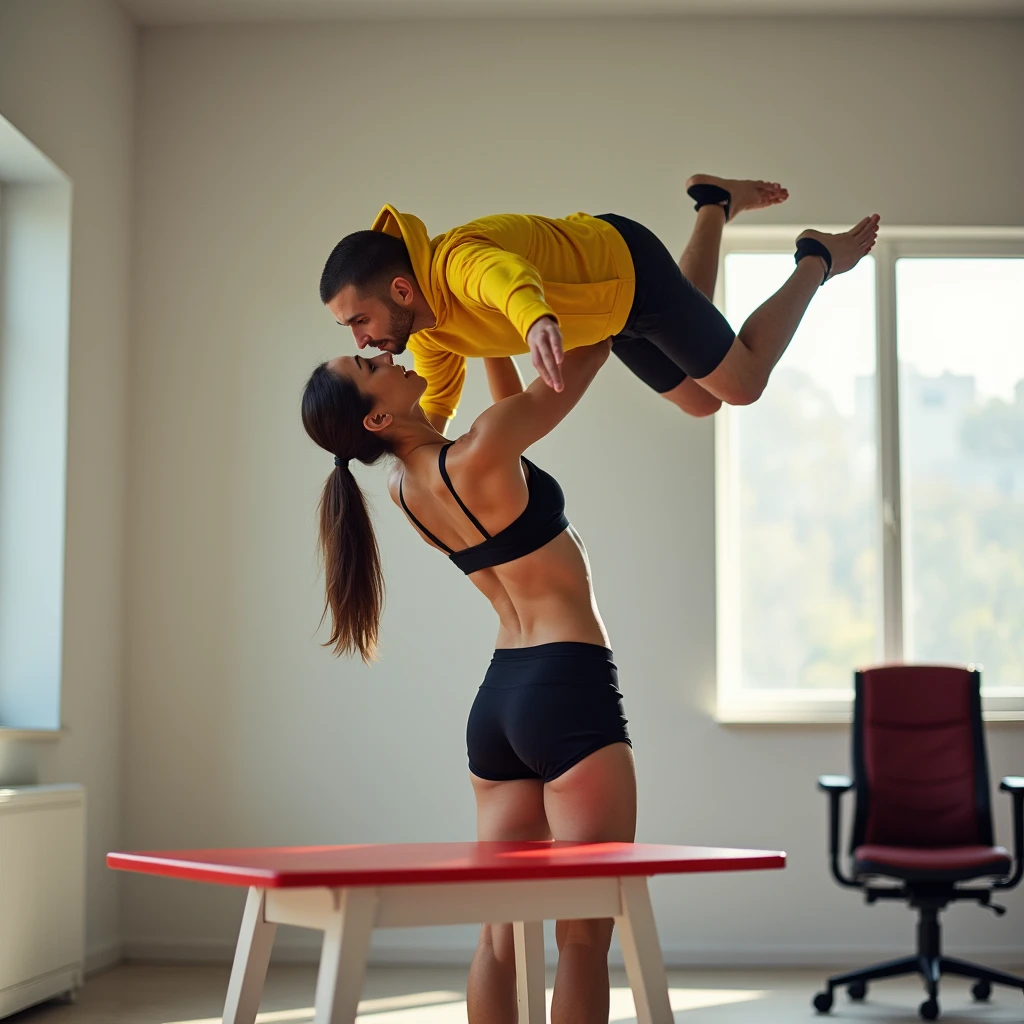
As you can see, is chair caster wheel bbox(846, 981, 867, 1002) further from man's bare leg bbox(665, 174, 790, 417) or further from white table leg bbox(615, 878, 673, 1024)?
white table leg bbox(615, 878, 673, 1024)

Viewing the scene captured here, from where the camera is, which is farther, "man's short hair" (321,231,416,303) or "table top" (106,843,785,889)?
"man's short hair" (321,231,416,303)

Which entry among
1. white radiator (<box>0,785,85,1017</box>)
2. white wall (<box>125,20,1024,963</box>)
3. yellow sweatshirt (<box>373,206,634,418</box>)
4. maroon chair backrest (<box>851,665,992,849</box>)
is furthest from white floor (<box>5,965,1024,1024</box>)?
yellow sweatshirt (<box>373,206,634,418</box>)

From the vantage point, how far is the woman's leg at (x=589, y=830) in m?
2.08

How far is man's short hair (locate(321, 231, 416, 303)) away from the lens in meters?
2.17

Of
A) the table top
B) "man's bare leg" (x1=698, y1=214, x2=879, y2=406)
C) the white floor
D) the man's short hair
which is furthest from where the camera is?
the white floor

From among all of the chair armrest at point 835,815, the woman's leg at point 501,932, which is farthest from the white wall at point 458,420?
the woman's leg at point 501,932

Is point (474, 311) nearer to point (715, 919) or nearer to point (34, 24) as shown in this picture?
point (34, 24)

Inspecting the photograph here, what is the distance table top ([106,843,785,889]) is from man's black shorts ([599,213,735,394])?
101 cm

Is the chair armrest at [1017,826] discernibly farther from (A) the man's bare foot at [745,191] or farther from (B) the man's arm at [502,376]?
(B) the man's arm at [502,376]

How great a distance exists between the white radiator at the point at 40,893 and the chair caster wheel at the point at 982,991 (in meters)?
2.94

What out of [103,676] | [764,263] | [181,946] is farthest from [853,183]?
[181,946]

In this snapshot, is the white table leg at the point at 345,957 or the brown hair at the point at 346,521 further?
the brown hair at the point at 346,521

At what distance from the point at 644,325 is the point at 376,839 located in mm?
2855

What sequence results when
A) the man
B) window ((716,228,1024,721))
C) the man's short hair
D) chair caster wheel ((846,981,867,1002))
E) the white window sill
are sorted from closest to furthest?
the man, the man's short hair, the white window sill, chair caster wheel ((846,981,867,1002)), window ((716,228,1024,721))
